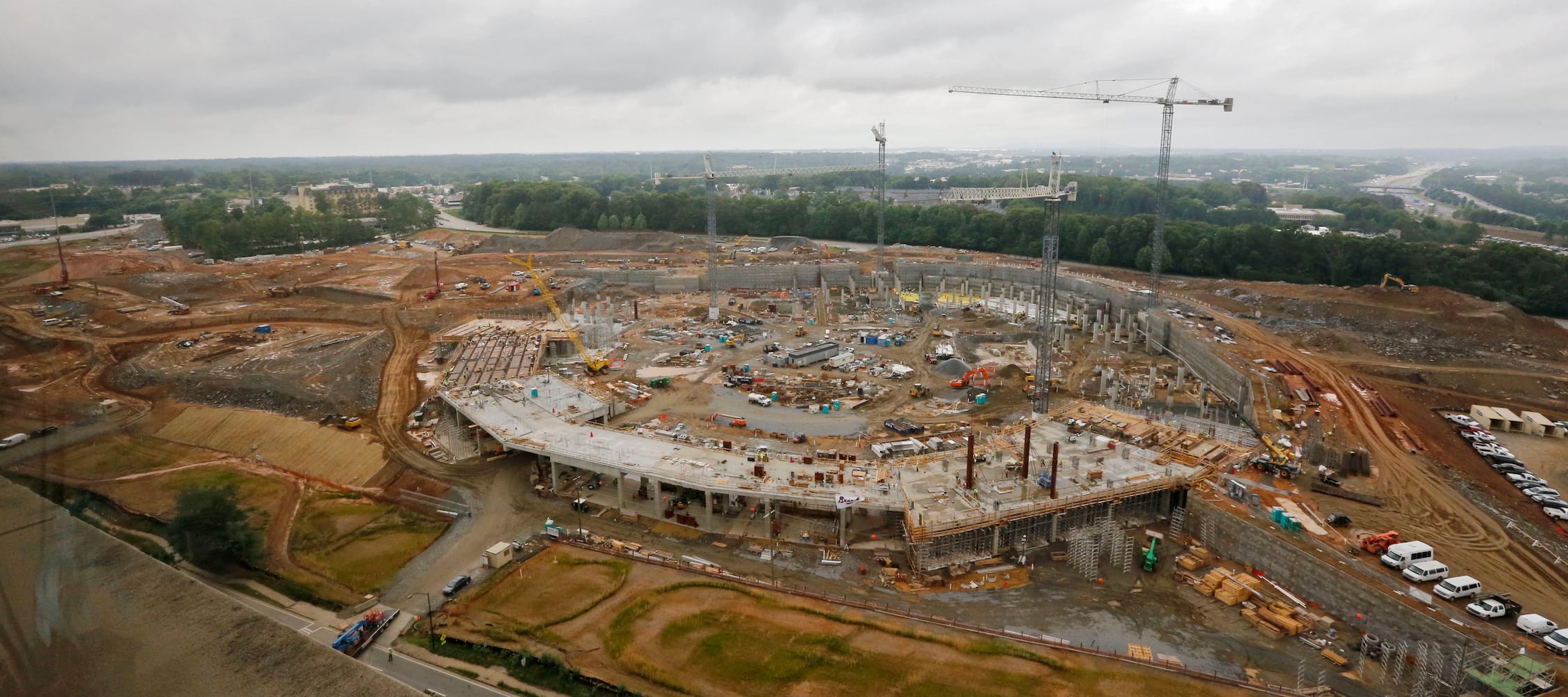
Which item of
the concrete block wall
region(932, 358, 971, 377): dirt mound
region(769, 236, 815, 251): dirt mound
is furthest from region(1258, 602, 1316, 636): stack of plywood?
region(769, 236, 815, 251): dirt mound

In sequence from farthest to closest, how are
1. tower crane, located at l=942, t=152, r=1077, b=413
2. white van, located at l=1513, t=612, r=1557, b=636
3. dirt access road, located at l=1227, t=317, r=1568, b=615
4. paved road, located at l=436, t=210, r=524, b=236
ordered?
paved road, located at l=436, t=210, r=524, b=236, tower crane, located at l=942, t=152, r=1077, b=413, dirt access road, located at l=1227, t=317, r=1568, b=615, white van, located at l=1513, t=612, r=1557, b=636

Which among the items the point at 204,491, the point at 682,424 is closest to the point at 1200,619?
the point at 682,424

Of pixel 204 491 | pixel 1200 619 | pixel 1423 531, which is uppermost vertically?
pixel 204 491

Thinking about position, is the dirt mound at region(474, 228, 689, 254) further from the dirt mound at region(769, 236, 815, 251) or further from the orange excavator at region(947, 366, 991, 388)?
the orange excavator at region(947, 366, 991, 388)

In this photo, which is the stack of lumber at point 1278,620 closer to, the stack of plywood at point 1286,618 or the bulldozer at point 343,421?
the stack of plywood at point 1286,618

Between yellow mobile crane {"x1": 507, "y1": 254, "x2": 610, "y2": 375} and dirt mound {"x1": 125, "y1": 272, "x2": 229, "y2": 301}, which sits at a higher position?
dirt mound {"x1": 125, "y1": 272, "x2": 229, "y2": 301}

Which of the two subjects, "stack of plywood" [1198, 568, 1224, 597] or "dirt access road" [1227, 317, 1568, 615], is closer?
"dirt access road" [1227, 317, 1568, 615]

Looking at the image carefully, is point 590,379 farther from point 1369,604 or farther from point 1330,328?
point 1330,328
